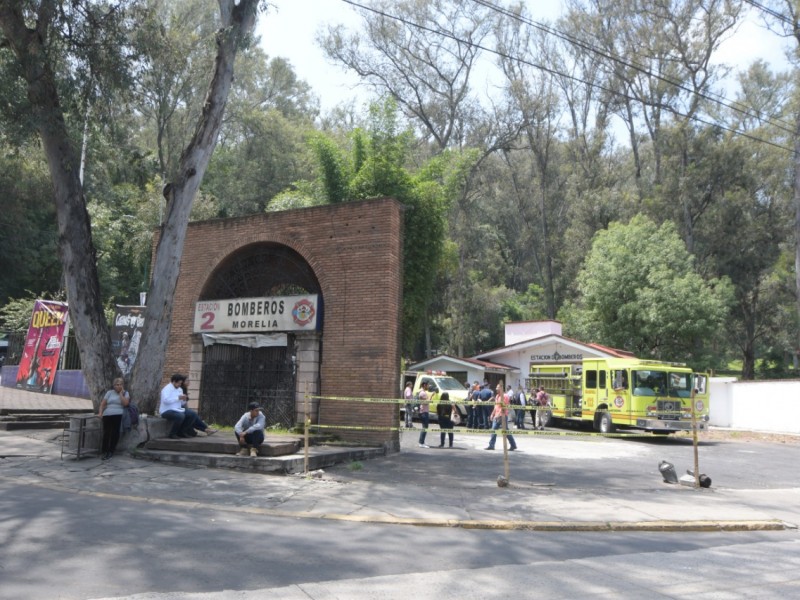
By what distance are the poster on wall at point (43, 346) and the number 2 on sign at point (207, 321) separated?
8.35 m

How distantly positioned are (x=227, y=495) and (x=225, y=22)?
31.5 ft

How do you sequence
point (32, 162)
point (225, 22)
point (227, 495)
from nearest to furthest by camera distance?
1. point (227, 495)
2. point (225, 22)
3. point (32, 162)

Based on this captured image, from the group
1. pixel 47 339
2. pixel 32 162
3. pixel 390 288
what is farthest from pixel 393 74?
pixel 390 288

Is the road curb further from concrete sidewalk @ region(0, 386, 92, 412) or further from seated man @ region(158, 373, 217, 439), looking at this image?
concrete sidewalk @ region(0, 386, 92, 412)

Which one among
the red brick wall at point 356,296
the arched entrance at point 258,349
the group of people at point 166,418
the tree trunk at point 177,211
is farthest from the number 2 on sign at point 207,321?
the group of people at point 166,418

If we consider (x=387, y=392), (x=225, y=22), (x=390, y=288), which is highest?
(x=225, y=22)

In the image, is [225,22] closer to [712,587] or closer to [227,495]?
[227,495]

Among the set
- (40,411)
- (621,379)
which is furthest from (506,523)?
(621,379)

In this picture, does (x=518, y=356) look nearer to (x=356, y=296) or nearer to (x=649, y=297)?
(x=649, y=297)

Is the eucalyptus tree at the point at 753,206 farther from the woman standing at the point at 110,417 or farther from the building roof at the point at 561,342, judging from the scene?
the woman standing at the point at 110,417

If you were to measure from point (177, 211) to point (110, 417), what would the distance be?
14.2ft

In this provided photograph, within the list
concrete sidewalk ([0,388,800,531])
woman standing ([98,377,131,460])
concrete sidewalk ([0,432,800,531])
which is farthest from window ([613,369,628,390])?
woman standing ([98,377,131,460])

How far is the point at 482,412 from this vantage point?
75.5ft

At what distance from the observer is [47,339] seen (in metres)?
24.0
